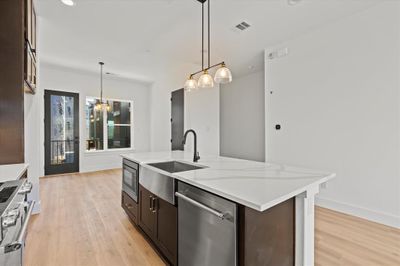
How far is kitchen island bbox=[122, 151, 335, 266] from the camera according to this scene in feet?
3.53

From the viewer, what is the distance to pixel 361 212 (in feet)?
8.99

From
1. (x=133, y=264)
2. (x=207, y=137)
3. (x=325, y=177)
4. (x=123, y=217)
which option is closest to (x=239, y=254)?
(x=325, y=177)

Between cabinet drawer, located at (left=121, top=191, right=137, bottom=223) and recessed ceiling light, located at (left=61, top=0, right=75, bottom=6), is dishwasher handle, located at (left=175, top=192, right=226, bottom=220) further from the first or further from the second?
recessed ceiling light, located at (left=61, top=0, right=75, bottom=6)

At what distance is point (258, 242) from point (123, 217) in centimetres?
229

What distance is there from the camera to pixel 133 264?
5.98 ft

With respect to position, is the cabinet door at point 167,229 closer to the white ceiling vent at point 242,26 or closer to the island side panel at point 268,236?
the island side panel at point 268,236

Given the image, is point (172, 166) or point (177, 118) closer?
point (172, 166)

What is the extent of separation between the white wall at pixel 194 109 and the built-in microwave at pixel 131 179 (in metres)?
2.93

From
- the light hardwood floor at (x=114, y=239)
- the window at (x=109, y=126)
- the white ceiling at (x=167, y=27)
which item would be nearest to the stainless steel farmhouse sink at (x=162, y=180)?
the light hardwood floor at (x=114, y=239)

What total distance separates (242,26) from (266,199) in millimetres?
2888

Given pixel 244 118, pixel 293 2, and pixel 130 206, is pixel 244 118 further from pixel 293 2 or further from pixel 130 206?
pixel 130 206

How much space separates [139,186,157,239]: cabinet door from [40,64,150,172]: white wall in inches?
177

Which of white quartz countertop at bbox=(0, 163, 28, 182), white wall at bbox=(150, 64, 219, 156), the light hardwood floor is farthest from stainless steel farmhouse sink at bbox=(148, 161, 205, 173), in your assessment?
white wall at bbox=(150, 64, 219, 156)

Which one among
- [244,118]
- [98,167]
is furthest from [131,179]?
[98,167]
